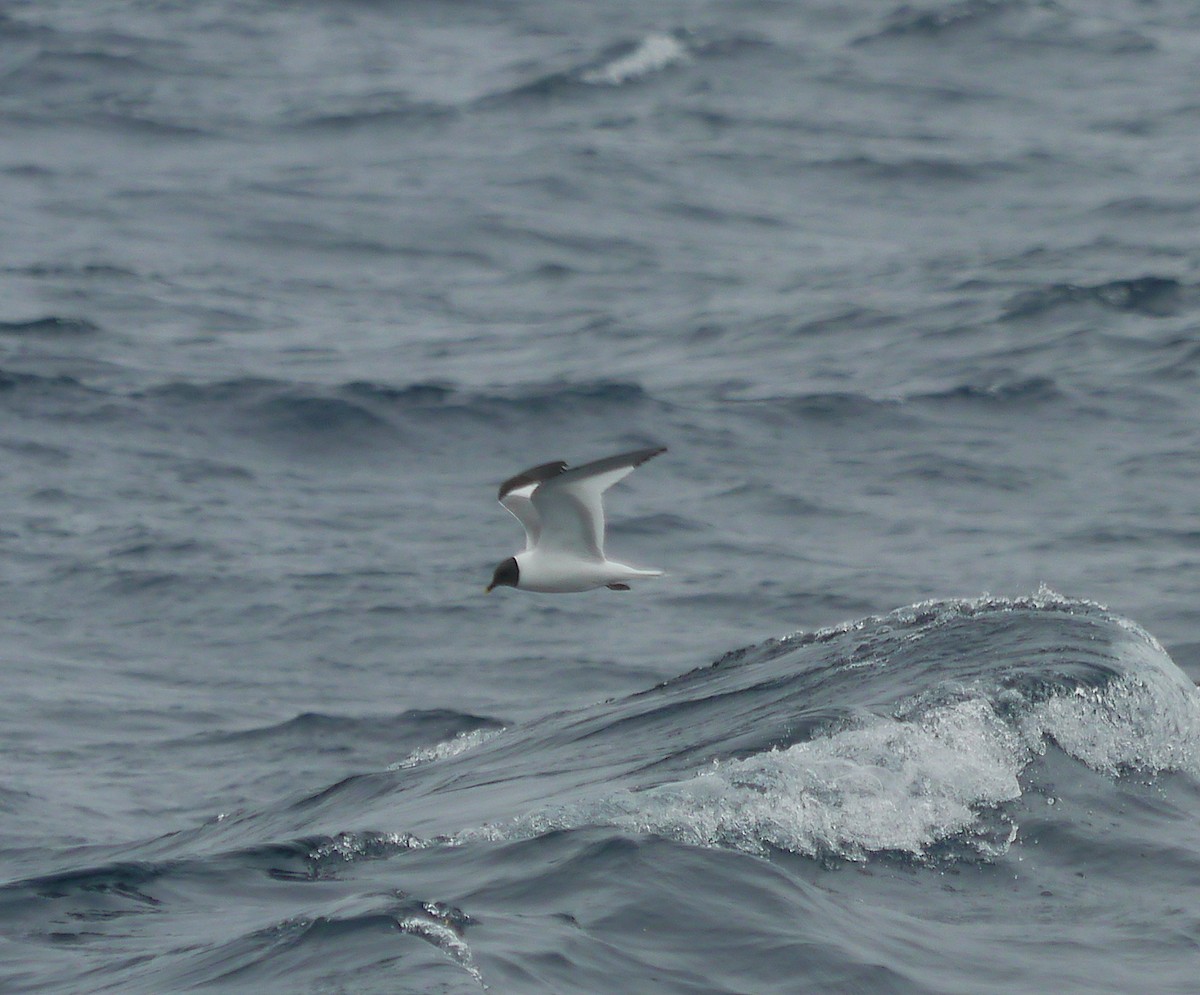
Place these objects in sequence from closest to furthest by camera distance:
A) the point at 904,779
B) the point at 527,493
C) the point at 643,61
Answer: the point at 904,779
the point at 527,493
the point at 643,61

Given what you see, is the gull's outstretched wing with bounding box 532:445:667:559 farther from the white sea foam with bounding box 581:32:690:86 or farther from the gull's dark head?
the white sea foam with bounding box 581:32:690:86

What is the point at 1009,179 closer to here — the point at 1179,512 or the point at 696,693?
the point at 1179,512

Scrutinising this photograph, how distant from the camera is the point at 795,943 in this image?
7832 millimetres

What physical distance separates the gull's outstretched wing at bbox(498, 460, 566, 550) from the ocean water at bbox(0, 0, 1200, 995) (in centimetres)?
134

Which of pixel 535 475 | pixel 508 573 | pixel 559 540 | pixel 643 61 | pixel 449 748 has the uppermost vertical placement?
pixel 643 61

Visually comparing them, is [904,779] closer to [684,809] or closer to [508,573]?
[684,809]

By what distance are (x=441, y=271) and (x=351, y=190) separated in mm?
4465

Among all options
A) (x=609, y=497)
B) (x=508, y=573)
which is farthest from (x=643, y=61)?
(x=508, y=573)

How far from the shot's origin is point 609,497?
61.0 ft

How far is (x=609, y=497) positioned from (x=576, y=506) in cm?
788

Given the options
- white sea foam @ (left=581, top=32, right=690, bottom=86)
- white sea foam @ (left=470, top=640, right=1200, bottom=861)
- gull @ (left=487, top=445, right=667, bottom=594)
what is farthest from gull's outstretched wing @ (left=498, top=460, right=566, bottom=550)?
white sea foam @ (left=581, top=32, right=690, bottom=86)

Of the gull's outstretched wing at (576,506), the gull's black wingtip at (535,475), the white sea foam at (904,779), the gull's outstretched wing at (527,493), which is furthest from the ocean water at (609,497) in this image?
the gull's black wingtip at (535,475)

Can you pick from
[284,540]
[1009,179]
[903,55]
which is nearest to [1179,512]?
[284,540]

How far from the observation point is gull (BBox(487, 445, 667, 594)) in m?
10.6
